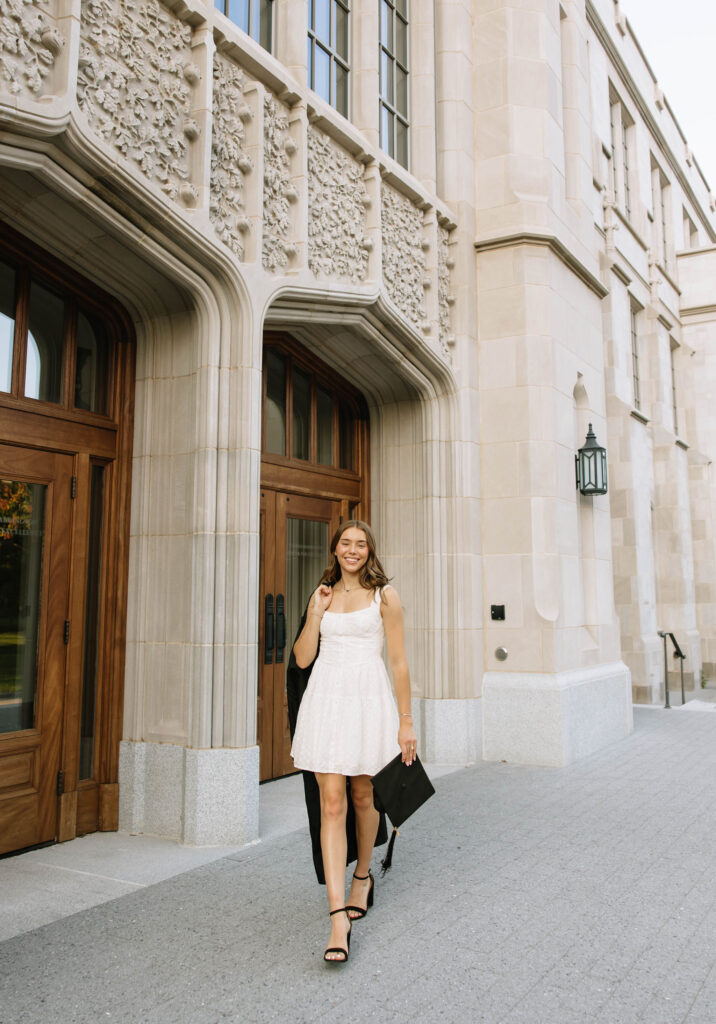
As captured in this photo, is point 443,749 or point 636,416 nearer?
point 443,749

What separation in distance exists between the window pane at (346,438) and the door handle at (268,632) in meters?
2.03

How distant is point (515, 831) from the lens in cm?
588

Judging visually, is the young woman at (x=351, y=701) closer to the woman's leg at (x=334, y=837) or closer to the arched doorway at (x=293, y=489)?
the woman's leg at (x=334, y=837)

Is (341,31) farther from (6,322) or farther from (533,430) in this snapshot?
(6,322)

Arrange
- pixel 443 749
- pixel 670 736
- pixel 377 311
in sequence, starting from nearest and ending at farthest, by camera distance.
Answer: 1. pixel 377 311
2. pixel 443 749
3. pixel 670 736

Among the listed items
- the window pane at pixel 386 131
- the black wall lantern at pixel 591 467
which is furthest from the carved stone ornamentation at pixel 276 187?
the black wall lantern at pixel 591 467

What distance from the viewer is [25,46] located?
4.50 meters

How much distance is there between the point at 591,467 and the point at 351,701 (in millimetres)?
6091

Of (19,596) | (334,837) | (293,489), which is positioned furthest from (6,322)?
(334,837)

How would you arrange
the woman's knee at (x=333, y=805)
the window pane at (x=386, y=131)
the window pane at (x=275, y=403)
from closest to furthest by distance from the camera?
1. the woman's knee at (x=333, y=805)
2. the window pane at (x=275, y=403)
3. the window pane at (x=386, y=131)

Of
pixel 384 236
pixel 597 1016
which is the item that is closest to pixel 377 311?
pixel 384 236

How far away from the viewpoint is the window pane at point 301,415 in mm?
8289

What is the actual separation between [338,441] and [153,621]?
3.55 m

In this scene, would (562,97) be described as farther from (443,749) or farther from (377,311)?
(443,749)
